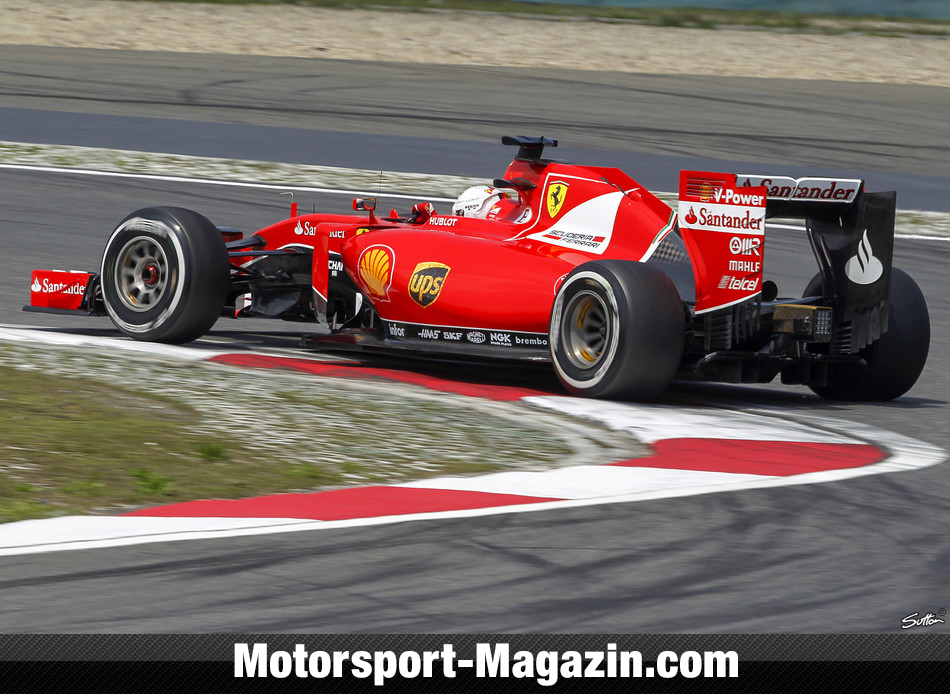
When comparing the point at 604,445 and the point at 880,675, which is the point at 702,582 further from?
the point at 604,445

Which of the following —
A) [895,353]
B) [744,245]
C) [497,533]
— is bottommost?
[497,533]

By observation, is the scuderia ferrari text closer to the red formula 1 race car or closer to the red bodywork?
the red formula 1 race car

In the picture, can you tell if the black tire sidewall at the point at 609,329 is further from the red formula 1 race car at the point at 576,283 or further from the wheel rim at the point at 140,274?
the wheel rim at the point at 140,274

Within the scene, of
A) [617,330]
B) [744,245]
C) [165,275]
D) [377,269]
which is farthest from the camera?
[165,275]

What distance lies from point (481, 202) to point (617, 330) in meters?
1.84

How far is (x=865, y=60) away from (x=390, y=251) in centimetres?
1883

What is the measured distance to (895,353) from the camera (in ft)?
30.4

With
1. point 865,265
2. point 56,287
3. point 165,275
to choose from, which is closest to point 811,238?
point 865,265

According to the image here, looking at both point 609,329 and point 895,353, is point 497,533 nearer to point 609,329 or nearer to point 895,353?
point 609,329

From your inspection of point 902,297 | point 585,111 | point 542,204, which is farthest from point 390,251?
point 585,111

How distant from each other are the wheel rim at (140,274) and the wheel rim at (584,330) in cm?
267

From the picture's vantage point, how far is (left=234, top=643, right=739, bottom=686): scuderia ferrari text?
12.3ft

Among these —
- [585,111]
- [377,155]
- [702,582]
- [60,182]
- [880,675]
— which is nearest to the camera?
Answer: [880,675]

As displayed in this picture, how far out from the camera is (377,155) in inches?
703
